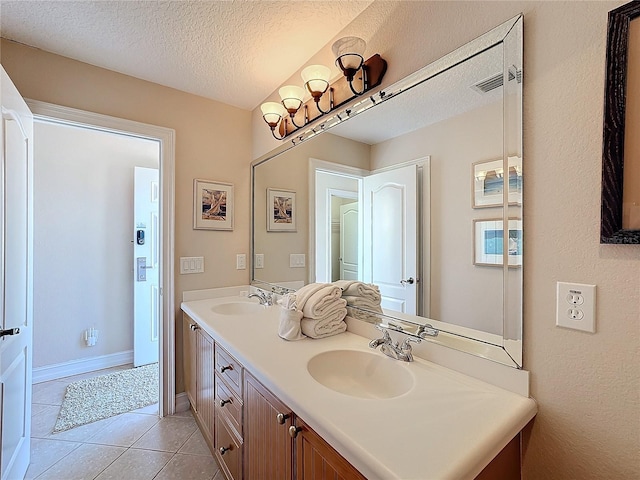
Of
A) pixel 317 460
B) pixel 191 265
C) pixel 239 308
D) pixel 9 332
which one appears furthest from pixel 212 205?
pixel 317 460

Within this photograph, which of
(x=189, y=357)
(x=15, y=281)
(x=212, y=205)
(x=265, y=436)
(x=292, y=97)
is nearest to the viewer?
(x=265, y=436)

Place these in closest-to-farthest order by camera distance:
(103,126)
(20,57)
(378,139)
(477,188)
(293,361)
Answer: (477,188) < (293,361) < (378,139) < (20,57) < (103,126)

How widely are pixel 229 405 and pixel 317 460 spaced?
733 millimetres

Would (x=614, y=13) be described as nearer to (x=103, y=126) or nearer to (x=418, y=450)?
(x=418, y=450)

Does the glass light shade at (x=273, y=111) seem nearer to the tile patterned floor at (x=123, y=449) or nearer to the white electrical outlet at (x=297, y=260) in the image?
the white electrical outlet at (x=297, y=260)

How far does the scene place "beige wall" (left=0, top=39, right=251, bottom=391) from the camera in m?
1.71

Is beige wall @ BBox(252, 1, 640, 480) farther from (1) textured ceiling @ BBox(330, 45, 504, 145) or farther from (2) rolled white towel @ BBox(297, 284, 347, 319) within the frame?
(2) rolled white towel @ BBox(297, 284, 347, 319)

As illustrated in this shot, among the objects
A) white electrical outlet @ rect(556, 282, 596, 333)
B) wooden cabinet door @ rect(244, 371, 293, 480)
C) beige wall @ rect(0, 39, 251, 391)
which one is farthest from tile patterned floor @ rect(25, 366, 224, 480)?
white electrical outlet @ rect(556, 282, 596, 333)

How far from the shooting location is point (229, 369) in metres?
1.37

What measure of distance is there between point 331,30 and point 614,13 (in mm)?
1197

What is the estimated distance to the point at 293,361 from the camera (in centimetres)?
111

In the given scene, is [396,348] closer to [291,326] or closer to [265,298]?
[291,326]

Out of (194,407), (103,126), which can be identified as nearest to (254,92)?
(103,126)

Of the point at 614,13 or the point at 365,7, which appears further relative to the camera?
the point at 365,7
